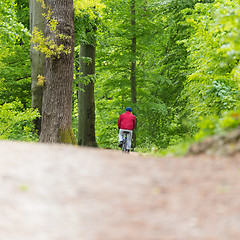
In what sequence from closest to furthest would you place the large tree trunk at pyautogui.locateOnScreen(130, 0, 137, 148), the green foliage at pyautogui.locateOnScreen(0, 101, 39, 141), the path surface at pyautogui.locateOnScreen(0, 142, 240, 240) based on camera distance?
the path surface at pyautogui.locateOnScreen(0, 142, 240, 240) < the green foliage at pyautogui.locateOnScreen(0, 101, 39, 141) < the large tree trunk at pyautogui.locateOnScreen(130, 0, 137, 148)

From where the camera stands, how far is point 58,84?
11734mm

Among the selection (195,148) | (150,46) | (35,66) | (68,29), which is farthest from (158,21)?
(195,148)

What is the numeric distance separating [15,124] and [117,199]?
1070 centimetres

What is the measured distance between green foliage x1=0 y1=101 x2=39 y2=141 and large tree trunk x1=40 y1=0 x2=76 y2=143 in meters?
1.86

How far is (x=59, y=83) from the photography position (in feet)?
38.5

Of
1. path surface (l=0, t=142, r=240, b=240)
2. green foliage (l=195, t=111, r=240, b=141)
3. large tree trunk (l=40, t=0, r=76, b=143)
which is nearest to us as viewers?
path surface (l=0, t=142, r=240, b=240)

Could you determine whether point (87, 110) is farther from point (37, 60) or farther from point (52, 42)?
point (52, 42)

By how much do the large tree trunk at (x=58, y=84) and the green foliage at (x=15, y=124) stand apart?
1.86m

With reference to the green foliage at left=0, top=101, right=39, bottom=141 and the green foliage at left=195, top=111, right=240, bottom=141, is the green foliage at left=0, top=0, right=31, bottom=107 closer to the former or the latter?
the green foliage at left=0, top=101, right=39, bottom=141

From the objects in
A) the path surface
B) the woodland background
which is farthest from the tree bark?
the path surface

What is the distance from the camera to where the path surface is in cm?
414

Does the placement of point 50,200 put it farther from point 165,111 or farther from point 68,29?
point 165,111

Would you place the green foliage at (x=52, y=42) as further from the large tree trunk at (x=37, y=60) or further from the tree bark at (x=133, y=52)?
the tree bark at (x=133, y=52)

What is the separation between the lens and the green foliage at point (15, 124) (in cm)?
1353
